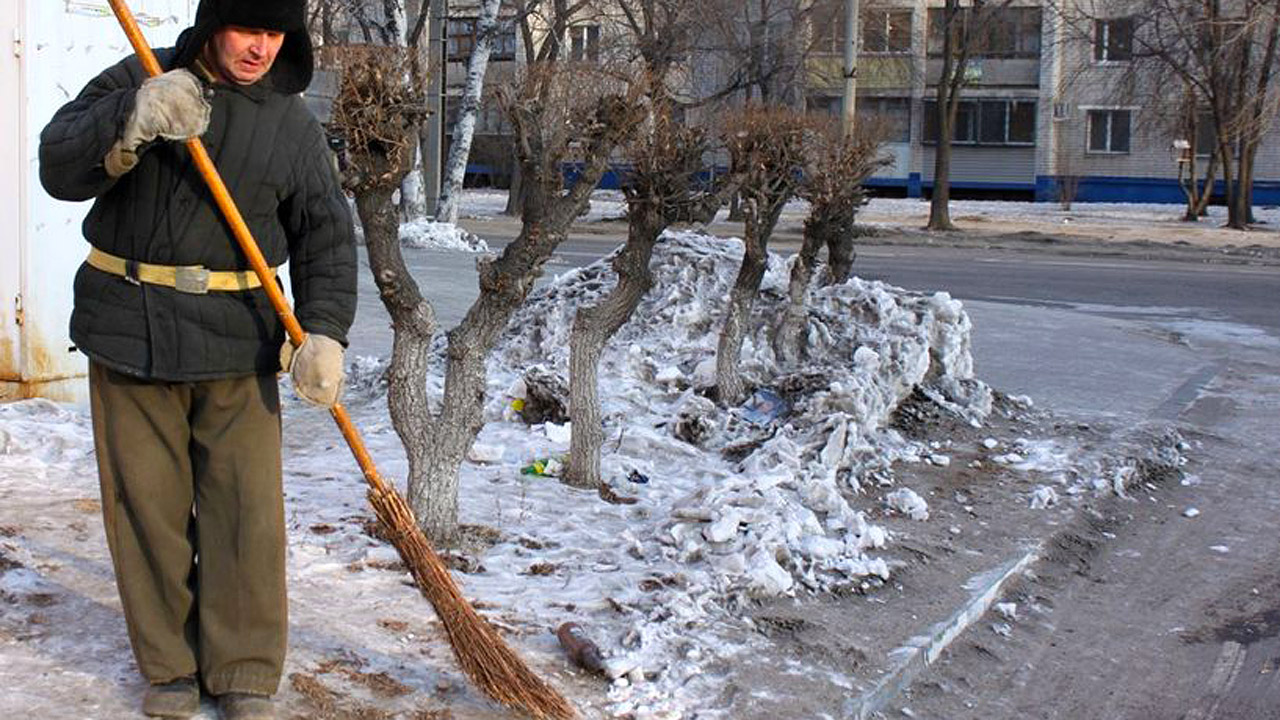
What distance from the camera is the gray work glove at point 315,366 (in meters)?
3.81

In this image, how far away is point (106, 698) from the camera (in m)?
3.91

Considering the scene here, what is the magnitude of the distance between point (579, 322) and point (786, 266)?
11.4 feet

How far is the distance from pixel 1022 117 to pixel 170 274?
46.1 meters

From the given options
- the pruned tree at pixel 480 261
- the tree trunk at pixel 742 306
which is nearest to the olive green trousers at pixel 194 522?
the pruned tree at pixel 480 261

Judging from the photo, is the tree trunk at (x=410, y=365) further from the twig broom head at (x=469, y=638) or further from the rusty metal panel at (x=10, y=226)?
the rusty metal panel at (x=10, y=226)

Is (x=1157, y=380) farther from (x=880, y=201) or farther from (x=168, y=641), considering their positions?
(x=880, y=201)

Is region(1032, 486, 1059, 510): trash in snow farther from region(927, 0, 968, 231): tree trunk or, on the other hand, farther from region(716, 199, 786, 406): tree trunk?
region(927, 0, 968, 231): tree trunk

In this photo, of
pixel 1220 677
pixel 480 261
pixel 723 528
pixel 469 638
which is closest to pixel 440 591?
pixel 469 638

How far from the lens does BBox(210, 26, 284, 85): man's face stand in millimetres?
3662

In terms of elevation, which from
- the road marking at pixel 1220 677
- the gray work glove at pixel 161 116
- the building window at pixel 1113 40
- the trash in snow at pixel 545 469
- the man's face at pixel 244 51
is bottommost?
the road marking at pixel 1220 677

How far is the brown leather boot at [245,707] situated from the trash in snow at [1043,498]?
166 inches

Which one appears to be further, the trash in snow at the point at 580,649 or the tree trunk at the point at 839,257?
the tree trunk at the point at 839,257

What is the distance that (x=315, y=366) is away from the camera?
380 centimetres

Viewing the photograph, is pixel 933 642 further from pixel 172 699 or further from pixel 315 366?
pixel 172 699
